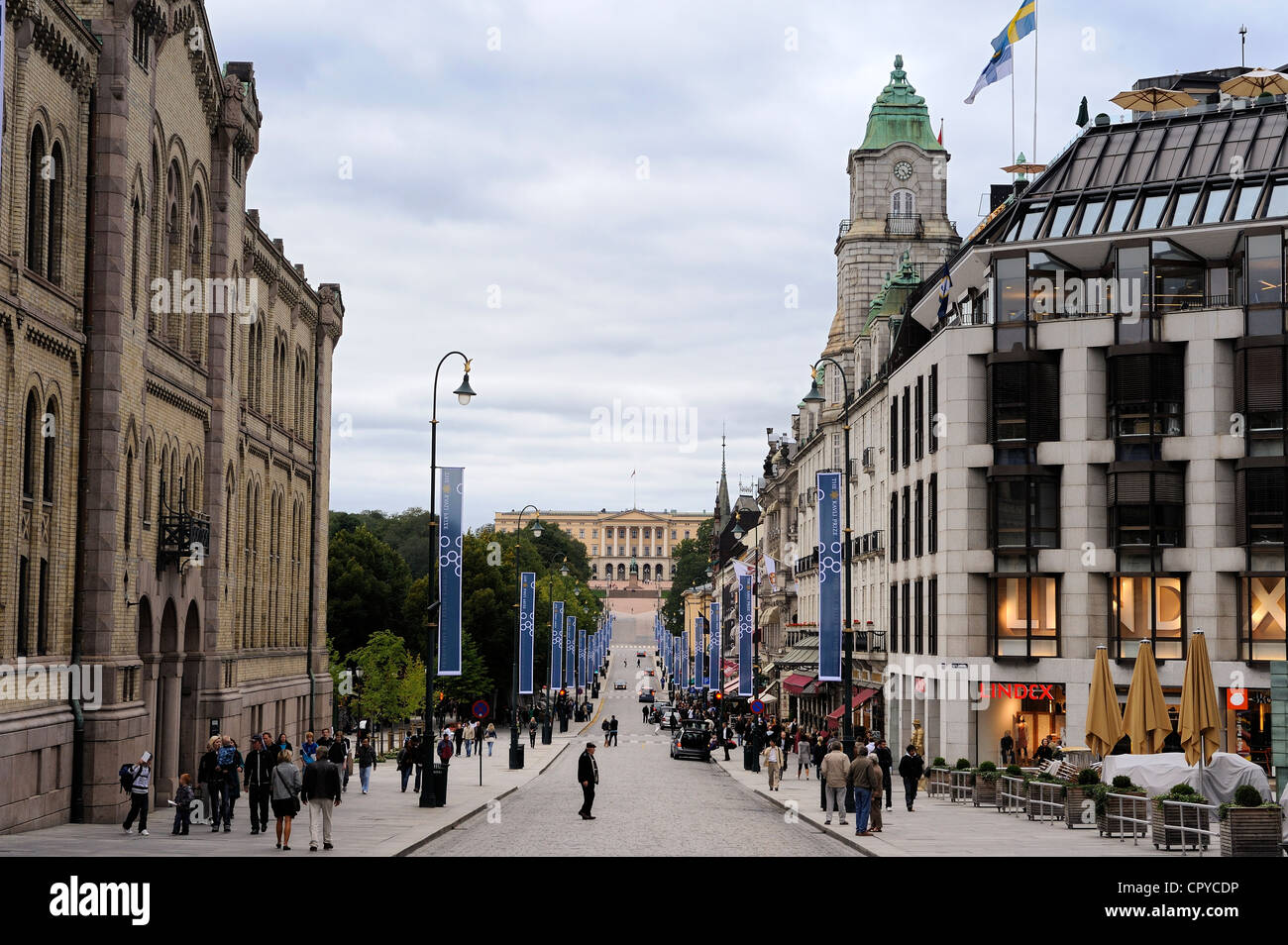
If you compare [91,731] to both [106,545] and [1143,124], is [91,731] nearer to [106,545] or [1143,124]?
[106,545]

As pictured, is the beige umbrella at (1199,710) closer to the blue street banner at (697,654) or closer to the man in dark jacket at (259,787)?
the man in dark jacket at (259,787)

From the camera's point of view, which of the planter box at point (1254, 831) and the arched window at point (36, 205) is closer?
the planter box at point (1254, 831)

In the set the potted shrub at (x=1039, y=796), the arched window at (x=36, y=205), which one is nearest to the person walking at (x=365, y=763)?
the potted shrub at (x=1039, y=796)

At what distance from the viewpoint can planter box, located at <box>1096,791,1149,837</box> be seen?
2758cm

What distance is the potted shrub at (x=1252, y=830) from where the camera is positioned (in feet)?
74.2

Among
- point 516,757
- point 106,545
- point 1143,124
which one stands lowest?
point 516,757

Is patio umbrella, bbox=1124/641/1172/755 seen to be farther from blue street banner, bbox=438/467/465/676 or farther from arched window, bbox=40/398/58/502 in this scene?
arched window, bbox=40/398/58/502

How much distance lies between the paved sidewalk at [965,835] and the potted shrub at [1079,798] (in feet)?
0.82

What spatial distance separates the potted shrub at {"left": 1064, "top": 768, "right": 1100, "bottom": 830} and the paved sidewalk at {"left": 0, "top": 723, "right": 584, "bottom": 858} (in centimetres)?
1233

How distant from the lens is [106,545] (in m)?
29.0
